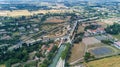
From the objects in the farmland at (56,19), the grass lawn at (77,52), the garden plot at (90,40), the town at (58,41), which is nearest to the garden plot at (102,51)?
the town at (58,41)

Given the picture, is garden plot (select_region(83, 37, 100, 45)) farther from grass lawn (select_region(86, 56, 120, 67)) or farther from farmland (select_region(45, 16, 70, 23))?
farmland (select_region(45, 16, 70, 23))

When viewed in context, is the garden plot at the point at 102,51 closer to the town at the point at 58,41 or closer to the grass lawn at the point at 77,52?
the town at the point at 58,41

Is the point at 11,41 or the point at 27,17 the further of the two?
the point at 27,17

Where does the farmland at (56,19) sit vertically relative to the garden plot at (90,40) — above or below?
above

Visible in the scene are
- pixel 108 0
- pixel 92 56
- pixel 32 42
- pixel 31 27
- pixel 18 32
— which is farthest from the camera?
pixel 108 0

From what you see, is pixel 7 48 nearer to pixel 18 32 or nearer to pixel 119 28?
pixel 18 32

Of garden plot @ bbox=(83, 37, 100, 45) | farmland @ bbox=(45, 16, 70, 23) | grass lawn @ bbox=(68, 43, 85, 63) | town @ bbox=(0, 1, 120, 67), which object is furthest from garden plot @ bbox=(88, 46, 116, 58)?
farmland @ bbox=(45, 16, 70, 23)

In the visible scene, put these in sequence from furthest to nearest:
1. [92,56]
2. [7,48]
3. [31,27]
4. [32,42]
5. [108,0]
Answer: [108,0] → [31,27] → [32,42] → [7,48] → [92,56]

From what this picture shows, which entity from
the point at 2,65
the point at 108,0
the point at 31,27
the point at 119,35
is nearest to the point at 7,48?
the point at 2,65

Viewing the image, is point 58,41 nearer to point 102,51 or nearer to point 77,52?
point 77,52
